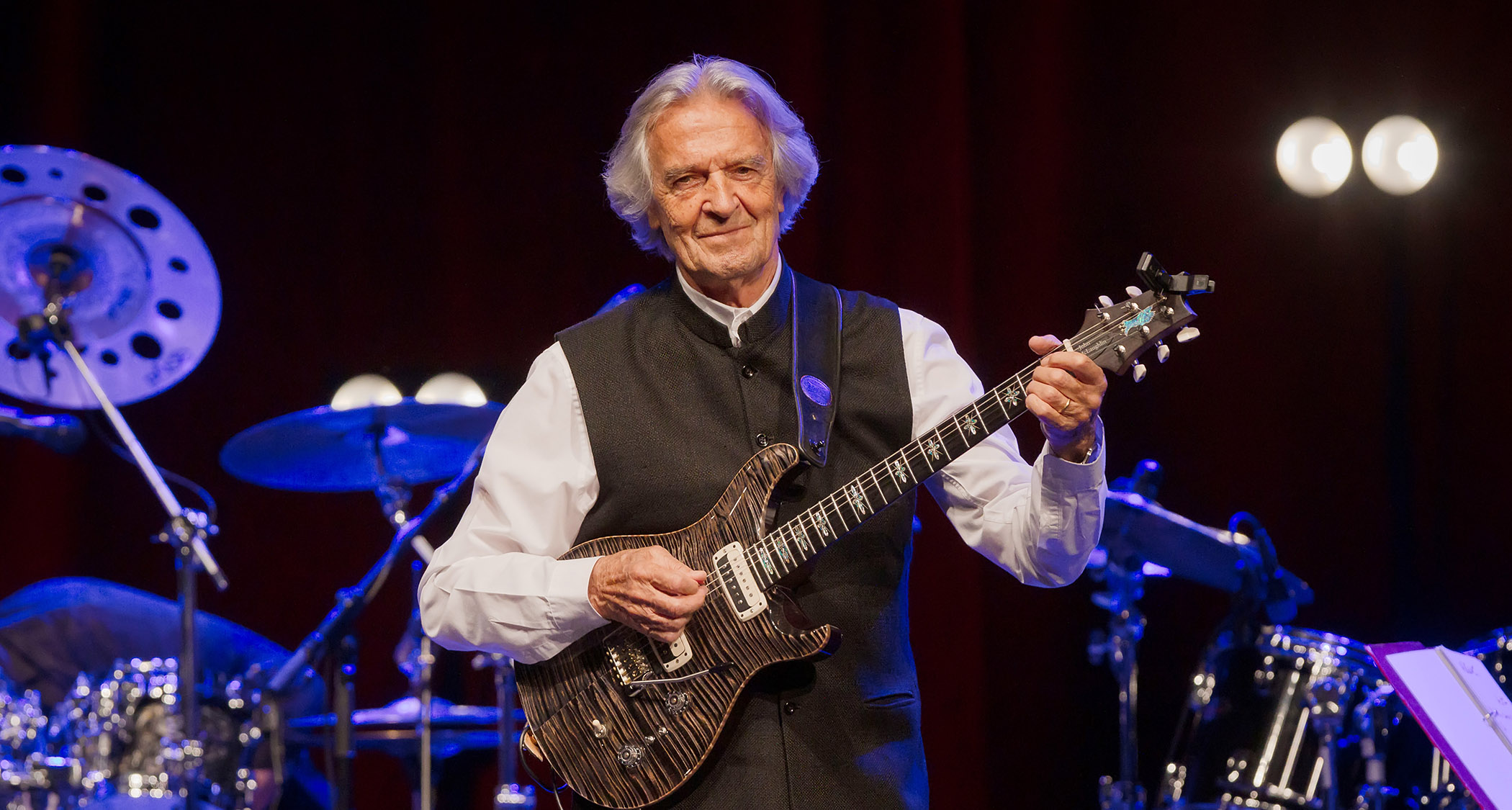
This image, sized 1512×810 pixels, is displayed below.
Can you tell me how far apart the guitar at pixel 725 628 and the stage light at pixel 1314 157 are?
8.20ft

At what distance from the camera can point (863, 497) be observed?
211 cm

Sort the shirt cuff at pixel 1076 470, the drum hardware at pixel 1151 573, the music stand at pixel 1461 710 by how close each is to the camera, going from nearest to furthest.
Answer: the music stand at pixel 1461 710, the shirt cuff at pixel 1076 470, the drum hardware at pixel 1151 573

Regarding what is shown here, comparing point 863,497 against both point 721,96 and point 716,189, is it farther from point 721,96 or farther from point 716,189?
point 721,96

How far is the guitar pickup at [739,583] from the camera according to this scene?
2.09 m

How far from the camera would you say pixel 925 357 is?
92.7 inches

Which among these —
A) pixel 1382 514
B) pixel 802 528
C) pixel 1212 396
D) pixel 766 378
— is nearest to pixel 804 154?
pixel 766 378

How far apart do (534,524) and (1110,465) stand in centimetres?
255

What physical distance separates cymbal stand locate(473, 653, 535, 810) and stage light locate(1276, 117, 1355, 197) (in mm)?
2918

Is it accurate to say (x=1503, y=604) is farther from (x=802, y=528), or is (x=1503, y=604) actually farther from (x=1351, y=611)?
(x=802, y=528)

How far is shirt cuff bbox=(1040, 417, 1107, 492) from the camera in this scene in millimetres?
2008

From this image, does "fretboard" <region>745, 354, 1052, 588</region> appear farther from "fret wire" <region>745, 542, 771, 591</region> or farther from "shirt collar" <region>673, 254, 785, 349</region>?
"shirt collar" <region>673, 254, 785, 349</region>

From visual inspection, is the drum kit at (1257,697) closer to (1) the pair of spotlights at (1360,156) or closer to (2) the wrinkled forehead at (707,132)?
(1) the pair of spotlights at (1360,156)

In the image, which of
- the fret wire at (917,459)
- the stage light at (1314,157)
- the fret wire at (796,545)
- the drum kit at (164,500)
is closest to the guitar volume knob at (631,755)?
the fret wire at (796,545)

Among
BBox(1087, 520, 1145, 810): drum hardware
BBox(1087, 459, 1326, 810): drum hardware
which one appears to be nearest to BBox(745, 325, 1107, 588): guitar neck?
BBox(1087, 459, 1326, 810): drum hardware
